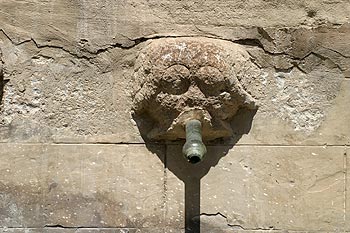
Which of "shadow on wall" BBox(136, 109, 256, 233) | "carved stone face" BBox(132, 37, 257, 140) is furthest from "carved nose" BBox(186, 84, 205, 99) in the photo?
"shadow on wall" BBox(136, 109, 256, 233)

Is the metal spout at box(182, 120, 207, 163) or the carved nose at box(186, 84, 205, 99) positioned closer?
the metal spout at box(182, 120, 207, 163)

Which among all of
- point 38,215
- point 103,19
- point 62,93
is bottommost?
point 38,215

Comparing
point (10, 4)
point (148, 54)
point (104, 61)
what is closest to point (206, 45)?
point (148, 54)

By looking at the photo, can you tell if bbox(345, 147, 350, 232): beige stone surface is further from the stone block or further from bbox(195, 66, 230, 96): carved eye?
the stone block

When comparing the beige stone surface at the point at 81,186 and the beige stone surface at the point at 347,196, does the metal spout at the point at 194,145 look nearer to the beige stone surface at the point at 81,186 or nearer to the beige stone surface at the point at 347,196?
the beige stone surface at the point at 81,186

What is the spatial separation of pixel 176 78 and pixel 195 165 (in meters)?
0.46

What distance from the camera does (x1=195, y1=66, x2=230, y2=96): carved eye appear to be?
3.65 m

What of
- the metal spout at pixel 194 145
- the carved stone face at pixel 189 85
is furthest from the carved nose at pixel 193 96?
the metal spout at pixel 194 145

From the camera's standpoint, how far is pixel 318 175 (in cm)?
379

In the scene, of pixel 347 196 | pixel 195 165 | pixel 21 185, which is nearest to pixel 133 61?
pixel 195 165

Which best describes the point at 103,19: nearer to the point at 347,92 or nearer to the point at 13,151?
the point at 13,151

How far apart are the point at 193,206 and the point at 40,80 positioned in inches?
39.5

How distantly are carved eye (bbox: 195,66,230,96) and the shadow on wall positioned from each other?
229mm

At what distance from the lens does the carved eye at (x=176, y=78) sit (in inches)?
144
